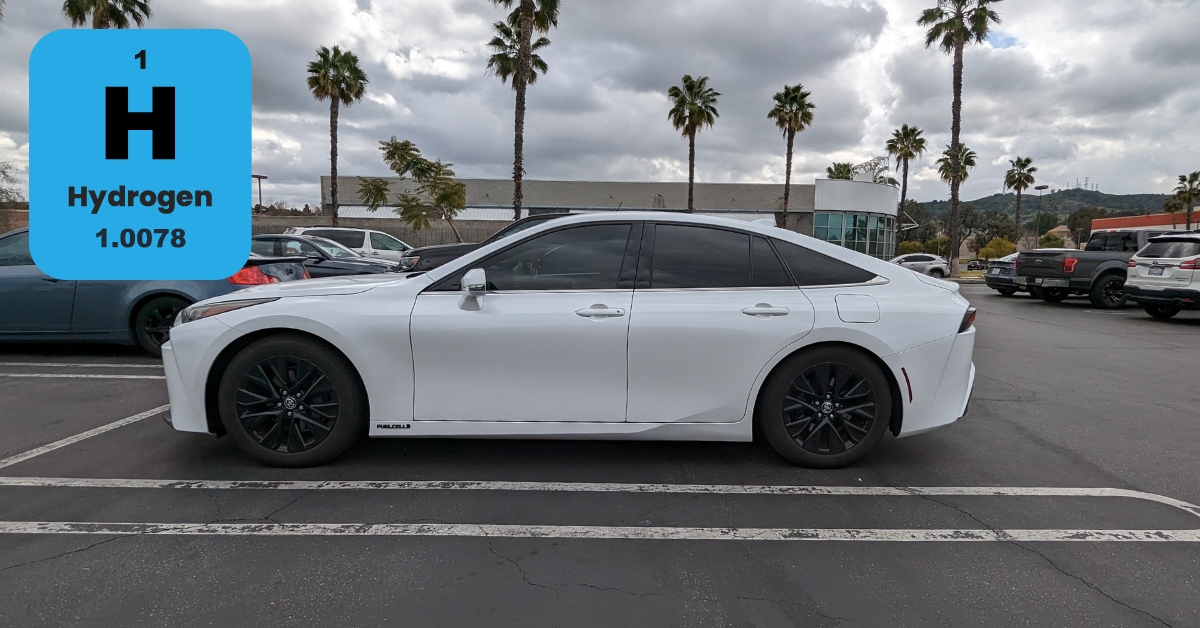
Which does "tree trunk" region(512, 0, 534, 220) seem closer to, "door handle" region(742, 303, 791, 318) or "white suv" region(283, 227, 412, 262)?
"white suv" region(283, 227, 412, 262)

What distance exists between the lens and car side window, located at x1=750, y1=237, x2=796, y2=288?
12.5ft

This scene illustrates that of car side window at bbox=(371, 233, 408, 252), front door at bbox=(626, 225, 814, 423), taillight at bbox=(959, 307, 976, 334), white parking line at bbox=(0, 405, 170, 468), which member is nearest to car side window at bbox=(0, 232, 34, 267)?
white parking line at bbox=(0, 405, 170, 468)

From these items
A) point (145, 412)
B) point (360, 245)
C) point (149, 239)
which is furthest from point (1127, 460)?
point (360, 245)

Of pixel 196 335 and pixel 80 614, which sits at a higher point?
pixel 196 335

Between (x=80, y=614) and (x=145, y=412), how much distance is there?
310cm

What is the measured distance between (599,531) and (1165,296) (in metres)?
13.0

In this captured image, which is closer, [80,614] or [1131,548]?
[80,614]

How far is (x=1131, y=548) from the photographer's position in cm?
296

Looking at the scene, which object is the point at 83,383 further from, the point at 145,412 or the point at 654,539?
the point at 654,539

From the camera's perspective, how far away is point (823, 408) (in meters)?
3.77

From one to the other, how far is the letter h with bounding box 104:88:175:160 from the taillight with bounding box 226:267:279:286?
1243 millimetres

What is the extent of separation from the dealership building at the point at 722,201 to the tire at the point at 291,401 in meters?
39.2

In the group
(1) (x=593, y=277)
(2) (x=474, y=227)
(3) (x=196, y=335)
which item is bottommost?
(3) (x=196, y=335)

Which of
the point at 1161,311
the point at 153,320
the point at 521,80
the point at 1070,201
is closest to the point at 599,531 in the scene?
the point at 153,320
